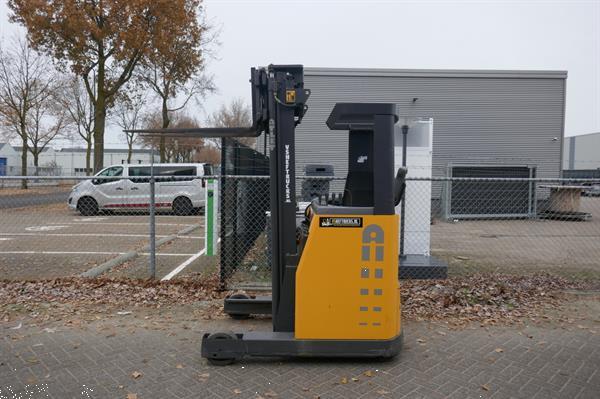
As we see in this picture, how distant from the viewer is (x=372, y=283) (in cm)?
399

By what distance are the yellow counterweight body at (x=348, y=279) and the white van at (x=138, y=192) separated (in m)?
10.5

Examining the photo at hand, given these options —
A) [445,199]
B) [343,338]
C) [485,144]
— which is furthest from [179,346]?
[485,144]

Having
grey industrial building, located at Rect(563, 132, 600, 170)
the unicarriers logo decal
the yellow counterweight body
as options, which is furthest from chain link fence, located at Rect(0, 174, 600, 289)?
grey industrial building, located at Rect(563, 132, 600, 170)

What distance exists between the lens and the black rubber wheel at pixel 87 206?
15.7 metres

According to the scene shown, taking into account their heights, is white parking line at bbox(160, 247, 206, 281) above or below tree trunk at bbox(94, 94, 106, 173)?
below

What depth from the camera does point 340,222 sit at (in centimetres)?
395

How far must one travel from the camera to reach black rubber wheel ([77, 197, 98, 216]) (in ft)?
51.5

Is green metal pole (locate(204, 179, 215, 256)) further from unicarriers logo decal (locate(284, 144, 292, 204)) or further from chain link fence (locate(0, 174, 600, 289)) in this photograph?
unicarriers logo decal (locate(284, 144, 292, 204))

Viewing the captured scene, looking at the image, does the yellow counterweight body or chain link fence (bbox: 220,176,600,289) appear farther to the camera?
chain link fence (bbox: 220,176,600,289)

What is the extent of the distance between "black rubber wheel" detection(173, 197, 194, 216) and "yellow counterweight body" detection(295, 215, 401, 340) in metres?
12.6

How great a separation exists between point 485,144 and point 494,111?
4.50ft

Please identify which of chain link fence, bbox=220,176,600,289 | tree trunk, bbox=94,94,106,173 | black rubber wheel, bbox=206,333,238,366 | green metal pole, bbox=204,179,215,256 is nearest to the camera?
black rubber wheel, bbox=206,333,238,366

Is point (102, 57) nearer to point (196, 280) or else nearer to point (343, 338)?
point (196, 280)

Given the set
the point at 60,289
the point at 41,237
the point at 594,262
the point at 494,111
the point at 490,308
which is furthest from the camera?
the point at 494,111
